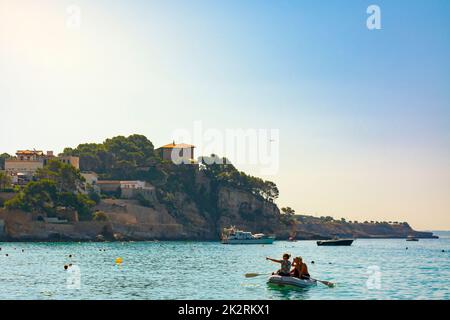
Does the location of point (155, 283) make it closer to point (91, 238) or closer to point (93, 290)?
point (93, 290)

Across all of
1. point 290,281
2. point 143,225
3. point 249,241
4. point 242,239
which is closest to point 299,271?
point 290,281

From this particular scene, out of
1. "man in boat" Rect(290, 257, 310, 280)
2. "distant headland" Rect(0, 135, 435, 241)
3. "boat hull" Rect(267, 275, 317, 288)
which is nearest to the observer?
"boat hull" Rect(267, 275, 317, 288)

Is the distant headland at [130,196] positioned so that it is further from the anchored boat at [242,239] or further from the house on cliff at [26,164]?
the anchored boat at [242,239]

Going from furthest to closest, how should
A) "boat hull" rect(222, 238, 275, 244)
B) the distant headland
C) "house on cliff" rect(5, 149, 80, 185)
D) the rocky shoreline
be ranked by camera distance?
"house on cliff" rect(5, 149, 80, 185), "boat hull" rect(222, 238, 275, 244), the distant headland, the rocky shoreline

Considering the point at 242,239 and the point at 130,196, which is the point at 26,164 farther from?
the point at 242,239

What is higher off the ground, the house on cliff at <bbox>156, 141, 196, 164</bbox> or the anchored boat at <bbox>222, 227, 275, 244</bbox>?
the house on cliff at <bbox>156, 141, 196, 164</bbox>

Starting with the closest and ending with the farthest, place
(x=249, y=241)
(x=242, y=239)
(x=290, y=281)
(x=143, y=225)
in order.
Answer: (x=290, y=281) → (x=242, y=239) → (x=249, y=241) → (x=143, y=225)

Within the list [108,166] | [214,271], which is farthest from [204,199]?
[214,271]

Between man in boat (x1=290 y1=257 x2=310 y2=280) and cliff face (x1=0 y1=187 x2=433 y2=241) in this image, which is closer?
man in boat (x1=290 y1=257 x2=310 y2=280)

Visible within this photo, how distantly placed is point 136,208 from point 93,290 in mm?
102320

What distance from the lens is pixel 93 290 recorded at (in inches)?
1398

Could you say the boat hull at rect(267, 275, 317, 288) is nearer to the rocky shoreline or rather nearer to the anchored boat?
the rocky shoreline

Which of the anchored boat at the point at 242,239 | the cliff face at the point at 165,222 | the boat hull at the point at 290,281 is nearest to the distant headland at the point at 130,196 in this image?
the cliff face at the point at 165,222

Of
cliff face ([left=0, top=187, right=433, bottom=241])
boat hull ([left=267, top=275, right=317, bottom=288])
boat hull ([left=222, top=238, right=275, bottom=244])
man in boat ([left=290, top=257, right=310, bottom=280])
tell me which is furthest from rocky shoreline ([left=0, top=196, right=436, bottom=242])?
man in boat ([left=290, top=257, right=310, bottom=280])
